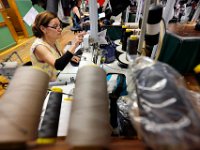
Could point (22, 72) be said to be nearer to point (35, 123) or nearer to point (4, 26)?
point (35, 123)

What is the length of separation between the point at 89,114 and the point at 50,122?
222 mm

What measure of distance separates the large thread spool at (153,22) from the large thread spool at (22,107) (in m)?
0.45

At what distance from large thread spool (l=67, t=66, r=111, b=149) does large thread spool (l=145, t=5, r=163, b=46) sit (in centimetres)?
32

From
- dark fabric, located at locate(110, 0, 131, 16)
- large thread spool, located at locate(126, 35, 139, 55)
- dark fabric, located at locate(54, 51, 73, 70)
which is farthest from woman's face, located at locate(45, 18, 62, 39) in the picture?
large thread spool, located at locate(126, 35, 139, 55)

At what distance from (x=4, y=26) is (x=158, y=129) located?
15.7ft

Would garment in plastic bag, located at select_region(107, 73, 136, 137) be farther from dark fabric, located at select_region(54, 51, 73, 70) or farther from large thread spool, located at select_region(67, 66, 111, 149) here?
dark fabric, located at select_region(54, 51, 73, 70)

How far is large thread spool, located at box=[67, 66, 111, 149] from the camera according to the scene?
0.95 ft

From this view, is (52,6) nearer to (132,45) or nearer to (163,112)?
(132,45)

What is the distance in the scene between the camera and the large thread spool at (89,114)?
29 centimetres

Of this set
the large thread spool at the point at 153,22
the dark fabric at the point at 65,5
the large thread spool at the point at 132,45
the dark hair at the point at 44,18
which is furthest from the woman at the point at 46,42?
the large thread spool at the point at 153,22

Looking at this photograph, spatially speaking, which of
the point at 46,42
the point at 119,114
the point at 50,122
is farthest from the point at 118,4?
the point at 50,122

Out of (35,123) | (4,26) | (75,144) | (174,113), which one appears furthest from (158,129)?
(4,26)

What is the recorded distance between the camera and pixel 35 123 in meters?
0.34

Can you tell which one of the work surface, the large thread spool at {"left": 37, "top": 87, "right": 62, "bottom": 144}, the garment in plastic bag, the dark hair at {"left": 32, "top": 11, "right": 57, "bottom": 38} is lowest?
the garment in plastic bag
